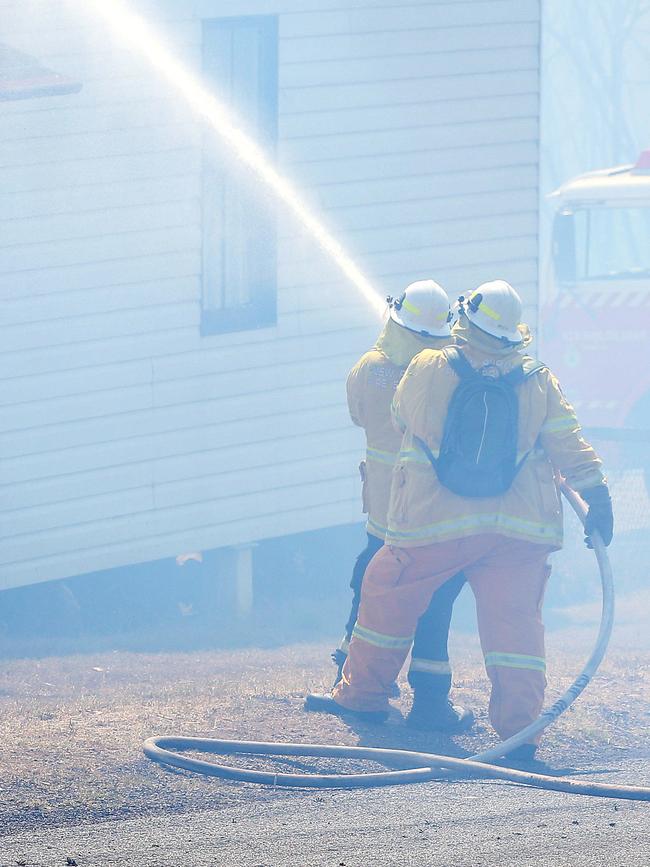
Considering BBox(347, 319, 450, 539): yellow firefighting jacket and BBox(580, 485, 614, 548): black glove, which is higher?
BBox(347, 319, 450, 539): yellow firefighting jacket

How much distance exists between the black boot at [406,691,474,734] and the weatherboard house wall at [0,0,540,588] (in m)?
4.24

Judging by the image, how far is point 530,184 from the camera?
1157 centimetres

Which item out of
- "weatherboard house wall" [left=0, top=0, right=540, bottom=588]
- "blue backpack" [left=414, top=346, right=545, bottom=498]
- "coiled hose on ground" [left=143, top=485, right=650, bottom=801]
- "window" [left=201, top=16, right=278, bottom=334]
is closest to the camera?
"coiled hose on ground" [left=143, top=485, right=650, bottom=801]

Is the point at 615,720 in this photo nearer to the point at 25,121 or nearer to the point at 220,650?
the point at 220,650

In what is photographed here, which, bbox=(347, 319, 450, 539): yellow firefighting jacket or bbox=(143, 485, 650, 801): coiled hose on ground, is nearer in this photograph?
bbox=(143, 485, 650, 801): coiled hose on ground

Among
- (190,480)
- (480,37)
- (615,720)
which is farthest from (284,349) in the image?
(615,720)

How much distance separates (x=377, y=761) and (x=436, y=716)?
29.0 inches

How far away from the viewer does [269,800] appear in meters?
4.86

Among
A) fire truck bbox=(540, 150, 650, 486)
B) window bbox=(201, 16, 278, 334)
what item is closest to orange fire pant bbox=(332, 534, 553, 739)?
window bbox=(201, 16, 278, 334)

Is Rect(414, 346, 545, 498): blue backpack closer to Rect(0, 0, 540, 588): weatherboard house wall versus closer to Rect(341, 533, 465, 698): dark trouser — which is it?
Rect(341, 533, 465, 698): dark trouser

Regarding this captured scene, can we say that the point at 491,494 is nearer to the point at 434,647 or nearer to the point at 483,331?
the point at 483,331

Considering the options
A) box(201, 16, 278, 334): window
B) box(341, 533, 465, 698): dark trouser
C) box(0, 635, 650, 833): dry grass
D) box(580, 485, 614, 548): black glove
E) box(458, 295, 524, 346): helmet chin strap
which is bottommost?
box(0, 635, 650, 833): dry grass

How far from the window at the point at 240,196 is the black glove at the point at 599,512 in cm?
496

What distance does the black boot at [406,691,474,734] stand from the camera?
20.0ft
